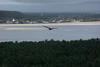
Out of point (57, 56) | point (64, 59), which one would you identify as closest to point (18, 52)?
point (57, 56)

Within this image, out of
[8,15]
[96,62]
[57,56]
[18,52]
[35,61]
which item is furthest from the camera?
[8,15]

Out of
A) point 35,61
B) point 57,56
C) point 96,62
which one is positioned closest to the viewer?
point 96,62

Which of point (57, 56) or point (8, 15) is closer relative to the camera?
point (57, 56)

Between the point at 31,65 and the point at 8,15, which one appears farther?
the point at 8,15

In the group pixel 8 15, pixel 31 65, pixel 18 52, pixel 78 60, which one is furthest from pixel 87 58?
pixel 8 15

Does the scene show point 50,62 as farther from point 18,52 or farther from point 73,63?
point 18,52

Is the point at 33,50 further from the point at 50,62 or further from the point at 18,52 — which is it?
the point at 50,62

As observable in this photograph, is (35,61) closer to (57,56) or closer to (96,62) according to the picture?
(57,56)

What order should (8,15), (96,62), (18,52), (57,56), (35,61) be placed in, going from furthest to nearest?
(8,15) → (18,52) → (57,56) → (35,61) → (96,62)
